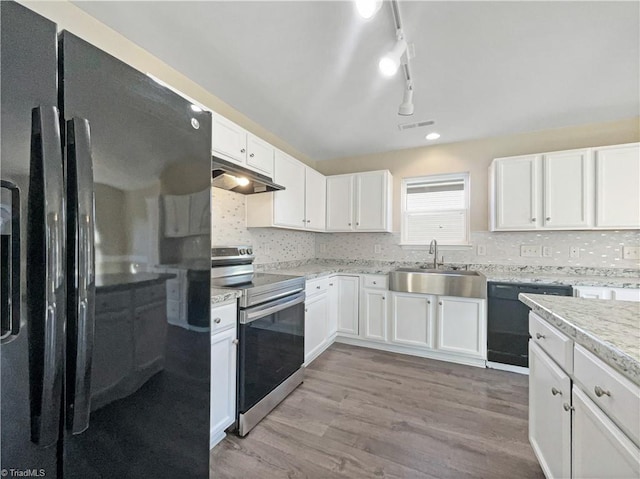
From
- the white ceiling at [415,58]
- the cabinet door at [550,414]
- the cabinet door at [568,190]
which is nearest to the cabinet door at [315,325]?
the cabinet door at [550,414]

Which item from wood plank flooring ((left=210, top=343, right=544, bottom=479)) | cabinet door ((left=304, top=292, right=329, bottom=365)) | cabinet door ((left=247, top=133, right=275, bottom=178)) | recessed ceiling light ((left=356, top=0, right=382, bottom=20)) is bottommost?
wood plank flooring ((left=210, top=343, right=544, bottom=479))

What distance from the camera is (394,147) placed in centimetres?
358

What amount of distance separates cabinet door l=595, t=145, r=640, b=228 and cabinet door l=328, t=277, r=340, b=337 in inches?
103

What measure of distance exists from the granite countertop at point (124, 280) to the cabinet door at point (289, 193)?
1.83m

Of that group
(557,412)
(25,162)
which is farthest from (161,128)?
(557,412)

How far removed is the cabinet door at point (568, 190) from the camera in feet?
8.46

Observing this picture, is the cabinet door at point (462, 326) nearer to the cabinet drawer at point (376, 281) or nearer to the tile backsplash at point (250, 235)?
the cabinet drawer at point (376, 281)

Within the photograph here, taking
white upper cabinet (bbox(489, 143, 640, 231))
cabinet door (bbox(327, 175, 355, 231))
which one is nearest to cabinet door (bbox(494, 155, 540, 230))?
white upper cabinet (bbox(489, 143, 640, 231))

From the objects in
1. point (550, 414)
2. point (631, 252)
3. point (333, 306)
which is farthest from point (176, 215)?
point (631, 252)

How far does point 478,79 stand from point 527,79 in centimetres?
37

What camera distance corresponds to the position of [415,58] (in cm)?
182

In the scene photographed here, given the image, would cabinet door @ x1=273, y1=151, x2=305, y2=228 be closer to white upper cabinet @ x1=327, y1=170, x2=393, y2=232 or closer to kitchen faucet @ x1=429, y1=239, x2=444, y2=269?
white upper cabinet @ x1=327, y1=170, x2=393, y2=232

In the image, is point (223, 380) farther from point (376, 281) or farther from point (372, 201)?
point (372, 201)

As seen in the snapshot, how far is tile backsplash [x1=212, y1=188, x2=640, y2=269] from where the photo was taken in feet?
8.63
